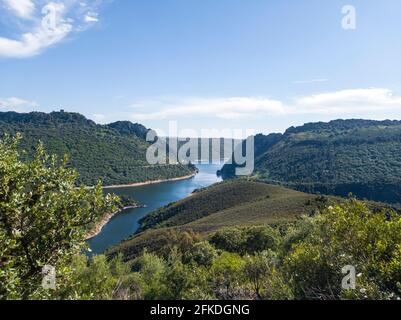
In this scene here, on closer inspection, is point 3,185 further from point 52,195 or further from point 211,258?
point 211,258

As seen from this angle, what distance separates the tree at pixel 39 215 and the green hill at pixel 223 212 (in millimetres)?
70549

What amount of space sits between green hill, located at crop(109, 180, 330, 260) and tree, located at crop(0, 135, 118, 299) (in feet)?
231

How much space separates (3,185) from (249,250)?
5111cm

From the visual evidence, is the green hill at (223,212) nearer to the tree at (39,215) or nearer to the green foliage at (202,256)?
the green foliage at (202,256)

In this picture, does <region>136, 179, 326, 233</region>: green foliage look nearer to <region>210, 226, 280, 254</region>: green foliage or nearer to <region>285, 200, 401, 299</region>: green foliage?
<region>210, 226, 280, 254</region>: green foliage

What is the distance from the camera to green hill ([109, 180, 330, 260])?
9106 centimetres

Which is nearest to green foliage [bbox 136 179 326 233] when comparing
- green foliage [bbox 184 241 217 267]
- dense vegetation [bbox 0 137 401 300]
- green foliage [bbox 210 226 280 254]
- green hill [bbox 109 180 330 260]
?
green hill [bbox 109 180 330 260]

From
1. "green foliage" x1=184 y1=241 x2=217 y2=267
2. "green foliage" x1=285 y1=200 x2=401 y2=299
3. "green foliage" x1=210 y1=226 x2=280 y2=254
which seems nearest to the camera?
"green foliage" x1=285 y1=200 x2=401 y2=299

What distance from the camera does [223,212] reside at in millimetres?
127188

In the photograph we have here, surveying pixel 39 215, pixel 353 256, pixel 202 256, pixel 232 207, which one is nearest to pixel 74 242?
pixel 39 215

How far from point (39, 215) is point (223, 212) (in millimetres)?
118134

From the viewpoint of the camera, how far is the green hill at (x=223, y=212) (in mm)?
91062
